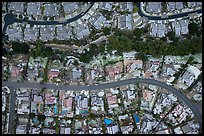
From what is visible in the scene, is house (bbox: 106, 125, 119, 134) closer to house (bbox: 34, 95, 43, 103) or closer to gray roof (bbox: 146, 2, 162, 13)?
house (bbox: 34, 95, 43, 103)

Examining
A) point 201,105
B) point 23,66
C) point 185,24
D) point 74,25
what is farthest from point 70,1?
point 201,105

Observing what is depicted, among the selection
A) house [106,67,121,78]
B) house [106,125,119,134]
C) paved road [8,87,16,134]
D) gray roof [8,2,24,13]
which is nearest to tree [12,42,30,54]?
gray roof [8,2,24,13]

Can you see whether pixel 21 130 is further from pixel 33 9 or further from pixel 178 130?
pixel 178 130

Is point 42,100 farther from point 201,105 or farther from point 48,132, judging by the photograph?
point 201,105

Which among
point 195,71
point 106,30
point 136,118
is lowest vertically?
point 136,118

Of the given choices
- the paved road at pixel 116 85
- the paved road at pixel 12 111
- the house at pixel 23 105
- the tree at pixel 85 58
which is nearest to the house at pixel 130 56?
the paved road at pixel 116 85

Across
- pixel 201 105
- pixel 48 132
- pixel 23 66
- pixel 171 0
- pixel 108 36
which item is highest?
pixel 171 0

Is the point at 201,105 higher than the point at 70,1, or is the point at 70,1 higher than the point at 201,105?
the point at 70,1

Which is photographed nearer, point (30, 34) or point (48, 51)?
point (48, 51)

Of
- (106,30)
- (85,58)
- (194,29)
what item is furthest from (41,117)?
(194,29)

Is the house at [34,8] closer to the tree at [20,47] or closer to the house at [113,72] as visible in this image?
the tree at [20,47]

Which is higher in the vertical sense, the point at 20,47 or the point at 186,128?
the point at 20,47
